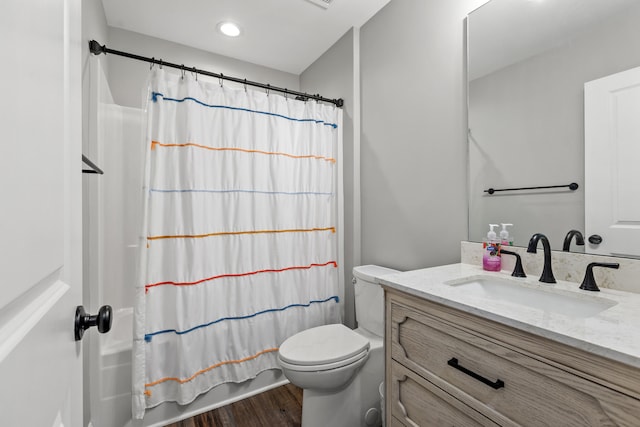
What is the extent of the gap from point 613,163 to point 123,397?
2466 millimetres

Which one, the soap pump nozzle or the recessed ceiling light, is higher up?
the recessed ceiling light

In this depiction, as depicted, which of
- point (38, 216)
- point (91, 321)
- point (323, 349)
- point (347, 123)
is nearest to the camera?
point (38, 216)

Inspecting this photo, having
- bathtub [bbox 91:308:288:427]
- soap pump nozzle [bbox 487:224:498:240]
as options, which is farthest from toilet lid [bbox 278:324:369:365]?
soap pump nozzle [bbox 487:224:498:240]

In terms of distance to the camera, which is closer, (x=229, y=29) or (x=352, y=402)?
(x=352, y=402)

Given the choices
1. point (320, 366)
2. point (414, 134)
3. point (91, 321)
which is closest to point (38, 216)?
point (91, 321)

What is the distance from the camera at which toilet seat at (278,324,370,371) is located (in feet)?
4.34

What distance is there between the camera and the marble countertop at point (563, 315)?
57cm

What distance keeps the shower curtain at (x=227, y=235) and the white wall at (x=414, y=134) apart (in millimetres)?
355

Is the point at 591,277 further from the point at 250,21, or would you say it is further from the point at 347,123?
the point at 250,21

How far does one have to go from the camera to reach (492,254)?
123 cm

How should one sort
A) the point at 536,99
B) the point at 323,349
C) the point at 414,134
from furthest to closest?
1. the point at 414,134
2. the point at 323,349
3. the point at 536,99

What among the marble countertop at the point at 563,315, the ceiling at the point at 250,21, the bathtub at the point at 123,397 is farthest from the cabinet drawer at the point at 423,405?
the ceiling at the point at 250,21

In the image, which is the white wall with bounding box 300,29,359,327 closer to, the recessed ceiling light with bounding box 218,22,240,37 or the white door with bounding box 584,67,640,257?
the recessed ceiling light with bounding box 218,22,240,37

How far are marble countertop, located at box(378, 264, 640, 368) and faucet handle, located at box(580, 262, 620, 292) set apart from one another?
2cm
